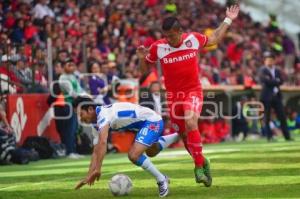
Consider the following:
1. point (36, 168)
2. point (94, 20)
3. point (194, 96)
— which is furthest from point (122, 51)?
point (194, 96)

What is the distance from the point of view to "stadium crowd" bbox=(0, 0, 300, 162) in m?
23.5

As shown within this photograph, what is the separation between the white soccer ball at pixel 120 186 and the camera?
12328 millimetres

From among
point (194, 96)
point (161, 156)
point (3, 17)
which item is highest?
point (3, 17)

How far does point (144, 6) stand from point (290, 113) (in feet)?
22.0

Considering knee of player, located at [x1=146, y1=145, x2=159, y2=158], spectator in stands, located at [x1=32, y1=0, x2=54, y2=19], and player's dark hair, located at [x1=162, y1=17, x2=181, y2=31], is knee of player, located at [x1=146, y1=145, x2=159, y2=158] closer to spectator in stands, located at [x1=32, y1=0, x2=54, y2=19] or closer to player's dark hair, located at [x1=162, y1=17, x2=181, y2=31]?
player's dark hair, located at [x1=162, y1=17, x2=181, y2=31]

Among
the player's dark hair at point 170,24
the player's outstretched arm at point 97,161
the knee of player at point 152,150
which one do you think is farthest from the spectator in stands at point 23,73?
the player's outstretched arm at point 97,161

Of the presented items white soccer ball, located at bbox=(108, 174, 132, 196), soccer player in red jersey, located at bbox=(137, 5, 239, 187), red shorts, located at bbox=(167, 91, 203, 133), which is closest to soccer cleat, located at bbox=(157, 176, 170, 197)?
white soccer ball, located at bbox=(108, 174, 132, 196)

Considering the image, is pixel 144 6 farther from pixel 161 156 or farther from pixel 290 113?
pixel 161 156

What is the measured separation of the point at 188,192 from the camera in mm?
12414

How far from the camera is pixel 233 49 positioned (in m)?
35.6

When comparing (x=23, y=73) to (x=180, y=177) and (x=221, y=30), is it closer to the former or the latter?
(x=180, y=177)

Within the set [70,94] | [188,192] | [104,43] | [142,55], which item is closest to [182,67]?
[142,55]

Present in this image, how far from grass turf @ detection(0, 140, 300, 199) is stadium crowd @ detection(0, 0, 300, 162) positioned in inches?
130

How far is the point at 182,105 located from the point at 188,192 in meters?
1.64
